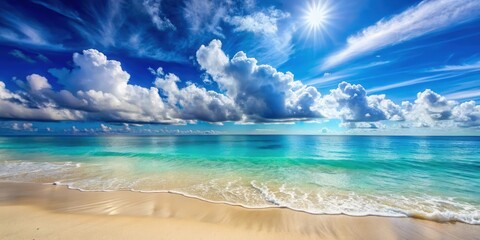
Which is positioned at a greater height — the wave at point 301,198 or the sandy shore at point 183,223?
the sandy shore at point 183,223

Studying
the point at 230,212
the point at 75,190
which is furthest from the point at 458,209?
the point at 75,190

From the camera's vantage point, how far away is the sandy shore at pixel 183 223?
18.5 feet

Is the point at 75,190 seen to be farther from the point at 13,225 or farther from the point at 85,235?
the point at 85,235

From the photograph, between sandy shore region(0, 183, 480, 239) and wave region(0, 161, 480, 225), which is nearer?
sandy shore region(0, 183, 480, 239)

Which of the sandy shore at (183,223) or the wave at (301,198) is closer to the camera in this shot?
the sandy shore at (183,223)

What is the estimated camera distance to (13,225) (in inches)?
235

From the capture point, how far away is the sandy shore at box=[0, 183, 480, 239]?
5.62 metres

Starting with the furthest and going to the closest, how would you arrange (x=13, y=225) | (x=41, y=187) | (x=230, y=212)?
(x=41, y=187) < (x=230, y=212) < (x=13, y=225)

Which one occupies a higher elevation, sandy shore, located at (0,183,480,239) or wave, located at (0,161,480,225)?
sandy shore, located at (0,183,480,239)

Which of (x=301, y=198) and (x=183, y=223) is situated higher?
(x=183, y=223)

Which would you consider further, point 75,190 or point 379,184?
point 379,184

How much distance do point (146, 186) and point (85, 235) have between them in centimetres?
606

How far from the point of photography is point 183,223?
6.29m

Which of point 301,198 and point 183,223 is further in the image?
point 301,198
